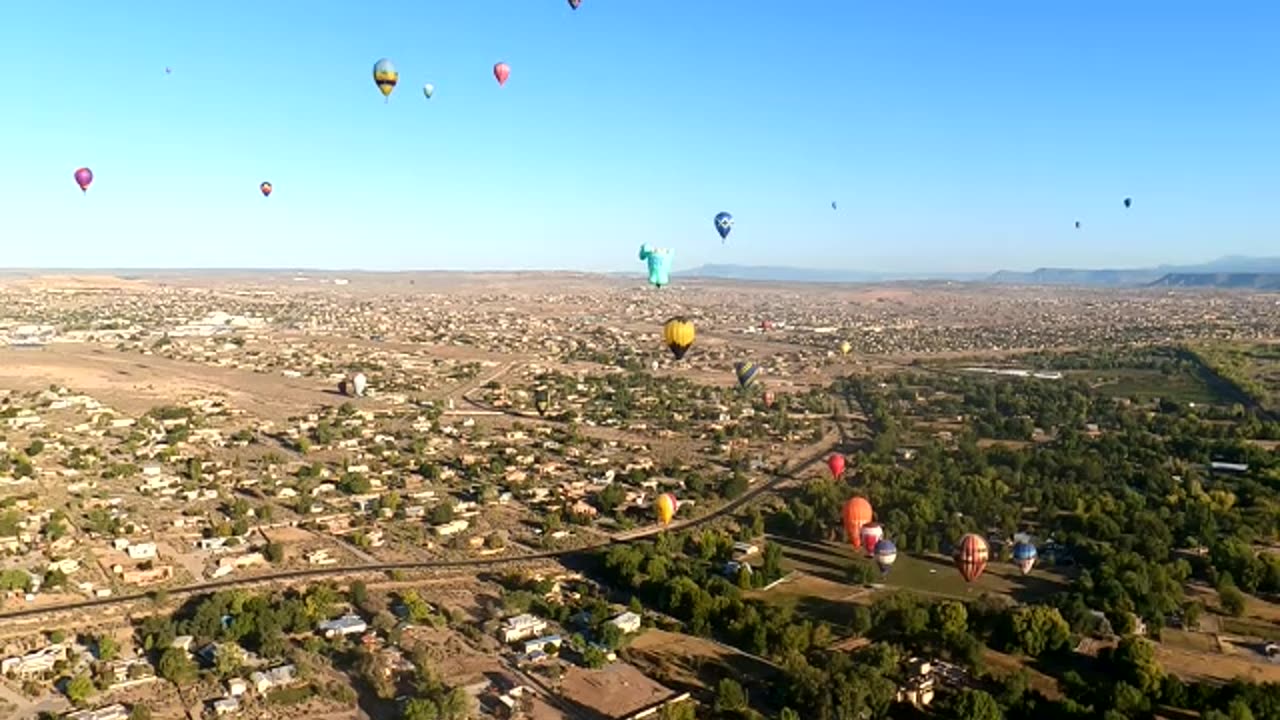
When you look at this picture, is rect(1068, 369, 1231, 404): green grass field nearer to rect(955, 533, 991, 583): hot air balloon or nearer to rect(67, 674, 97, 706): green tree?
rect(955, 533, 991, 583): hot air balloon

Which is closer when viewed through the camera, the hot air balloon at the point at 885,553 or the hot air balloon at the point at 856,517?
the hot air balloon at the point at 885,553

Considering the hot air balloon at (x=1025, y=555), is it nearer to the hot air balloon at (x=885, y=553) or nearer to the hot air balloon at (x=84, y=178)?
the hot air balloon at (x=885, y=553)

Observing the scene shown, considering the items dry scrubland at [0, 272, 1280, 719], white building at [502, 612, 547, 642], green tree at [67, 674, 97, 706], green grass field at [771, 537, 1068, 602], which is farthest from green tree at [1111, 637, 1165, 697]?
green tree at [67, 674, 97, 706]

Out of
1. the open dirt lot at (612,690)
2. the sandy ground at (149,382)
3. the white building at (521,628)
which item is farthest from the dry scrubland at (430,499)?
the sandy ground at (149,382)

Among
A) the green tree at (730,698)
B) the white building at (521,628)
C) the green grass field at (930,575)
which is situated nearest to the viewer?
the green tree at (730,698)

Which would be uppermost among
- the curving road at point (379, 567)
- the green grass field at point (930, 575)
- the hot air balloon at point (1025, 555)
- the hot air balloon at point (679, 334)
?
the hot air balloon at point (679, 334)

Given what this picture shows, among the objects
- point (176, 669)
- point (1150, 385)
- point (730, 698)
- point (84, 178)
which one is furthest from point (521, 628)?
point (1150, 385)

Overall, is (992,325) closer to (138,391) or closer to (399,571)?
(138,391)

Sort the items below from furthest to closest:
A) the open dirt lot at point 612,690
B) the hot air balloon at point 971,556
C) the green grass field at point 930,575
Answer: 1. the green grass field at point 930,575
2. the hot air balloon at point 971,556
3. the open dirt lot at point 612,690
